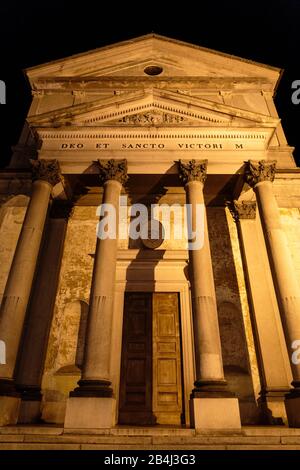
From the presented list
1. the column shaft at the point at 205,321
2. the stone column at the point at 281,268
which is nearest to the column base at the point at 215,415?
the column shaft at the point at 205,321

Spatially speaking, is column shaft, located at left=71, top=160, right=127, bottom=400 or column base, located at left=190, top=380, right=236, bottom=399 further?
column shaft, located at left=71, top=160, right=127, bottom=400

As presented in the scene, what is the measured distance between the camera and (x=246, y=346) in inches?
389

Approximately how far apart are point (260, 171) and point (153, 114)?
13.1 ft

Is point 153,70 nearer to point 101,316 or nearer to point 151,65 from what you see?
point 151,65

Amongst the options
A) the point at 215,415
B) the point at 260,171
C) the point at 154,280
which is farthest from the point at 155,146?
the point at 215,415

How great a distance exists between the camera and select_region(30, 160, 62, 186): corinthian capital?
1017 cm

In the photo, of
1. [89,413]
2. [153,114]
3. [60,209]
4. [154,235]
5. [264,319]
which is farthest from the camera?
[60,209]

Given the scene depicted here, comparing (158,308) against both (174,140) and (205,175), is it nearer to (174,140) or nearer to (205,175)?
(205,175)

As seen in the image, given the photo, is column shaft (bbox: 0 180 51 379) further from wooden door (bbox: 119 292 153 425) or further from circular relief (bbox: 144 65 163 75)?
circular relief (bbox: 144 65 163 75)

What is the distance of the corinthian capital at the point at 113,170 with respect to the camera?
10031 millimetres

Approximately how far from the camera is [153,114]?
11.3m

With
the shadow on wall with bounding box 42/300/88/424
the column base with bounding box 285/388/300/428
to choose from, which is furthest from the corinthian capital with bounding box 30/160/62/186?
the column base with bounding box 285/388/300/428

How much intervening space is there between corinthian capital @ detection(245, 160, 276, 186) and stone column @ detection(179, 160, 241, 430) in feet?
5.37
